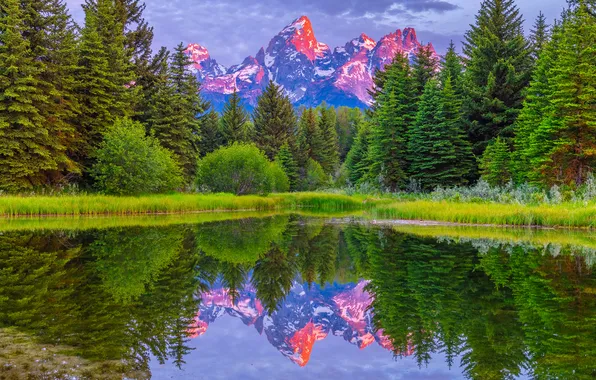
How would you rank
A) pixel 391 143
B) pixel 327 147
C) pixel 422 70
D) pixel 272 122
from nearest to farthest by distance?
pixel 391 143 < pixel 422 70 < pixel 272 122 < pixel 327 147

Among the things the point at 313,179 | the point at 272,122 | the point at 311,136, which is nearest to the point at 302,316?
the point at 313,179

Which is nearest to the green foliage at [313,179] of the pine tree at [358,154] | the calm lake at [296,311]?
the pine tree at [358,154]

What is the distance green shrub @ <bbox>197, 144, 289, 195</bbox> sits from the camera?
39719mm

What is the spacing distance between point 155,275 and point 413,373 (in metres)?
6.40

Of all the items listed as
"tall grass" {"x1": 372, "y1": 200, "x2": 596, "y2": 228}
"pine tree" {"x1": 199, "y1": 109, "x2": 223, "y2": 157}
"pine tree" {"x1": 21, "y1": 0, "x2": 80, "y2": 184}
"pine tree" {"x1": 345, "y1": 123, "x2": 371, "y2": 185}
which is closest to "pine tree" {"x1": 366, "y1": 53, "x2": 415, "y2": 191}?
"pine tree" {"x1": 345, "y1": 123, "x2": 371, "y2": 185}

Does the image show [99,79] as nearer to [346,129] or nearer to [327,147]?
[327,147]

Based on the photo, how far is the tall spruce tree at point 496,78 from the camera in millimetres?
37812

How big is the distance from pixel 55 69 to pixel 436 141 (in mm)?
26286

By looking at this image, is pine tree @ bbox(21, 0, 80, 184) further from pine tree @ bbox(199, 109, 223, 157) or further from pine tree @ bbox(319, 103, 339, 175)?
pine tree @ bbox(319, 103, 339, 175)

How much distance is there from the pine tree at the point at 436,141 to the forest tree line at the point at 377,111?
4.5 inches

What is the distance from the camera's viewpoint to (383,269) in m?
11.3

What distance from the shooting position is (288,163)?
60.1 metres

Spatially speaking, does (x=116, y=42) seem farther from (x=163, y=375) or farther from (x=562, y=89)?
(x=163, y=375)

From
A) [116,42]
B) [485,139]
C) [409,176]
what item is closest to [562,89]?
[485,139]
